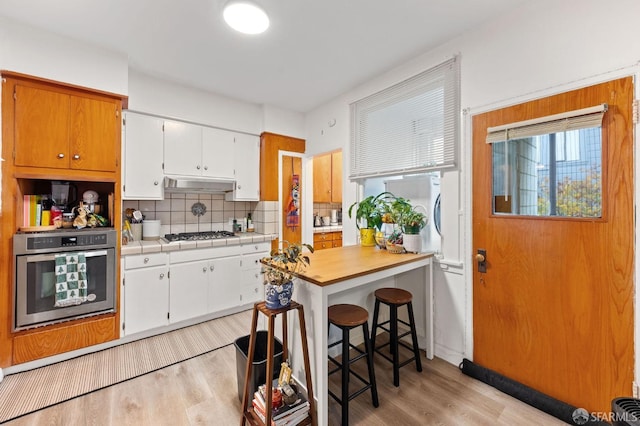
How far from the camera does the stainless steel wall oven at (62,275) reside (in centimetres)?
210

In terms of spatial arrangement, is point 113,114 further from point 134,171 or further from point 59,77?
point 134,171

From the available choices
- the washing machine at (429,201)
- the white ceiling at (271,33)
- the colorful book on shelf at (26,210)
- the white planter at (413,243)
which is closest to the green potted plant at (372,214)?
the washing machine at (429,201)

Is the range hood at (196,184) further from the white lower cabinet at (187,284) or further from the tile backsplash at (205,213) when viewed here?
the white lower cabinet at (187,284)

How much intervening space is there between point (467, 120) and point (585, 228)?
3.46ft

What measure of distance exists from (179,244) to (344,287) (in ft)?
6.61

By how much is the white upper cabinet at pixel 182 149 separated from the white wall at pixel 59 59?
635 millimetres

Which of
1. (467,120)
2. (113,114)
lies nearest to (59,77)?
(113,114)

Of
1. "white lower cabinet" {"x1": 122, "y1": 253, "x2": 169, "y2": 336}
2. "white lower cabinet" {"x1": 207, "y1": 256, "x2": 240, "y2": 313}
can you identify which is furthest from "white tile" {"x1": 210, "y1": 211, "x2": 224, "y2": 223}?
"white lower cabinet" {"x1": 122, "y1": 253, "x2": 169, "y2": 336}

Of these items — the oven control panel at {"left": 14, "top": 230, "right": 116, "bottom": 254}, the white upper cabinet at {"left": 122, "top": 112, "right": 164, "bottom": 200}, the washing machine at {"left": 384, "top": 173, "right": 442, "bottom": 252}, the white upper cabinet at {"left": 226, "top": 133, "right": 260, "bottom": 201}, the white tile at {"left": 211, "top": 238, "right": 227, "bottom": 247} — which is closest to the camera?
the oven control panel at {"left": 14, "top": 230, "right": 116, "bottom": 254}

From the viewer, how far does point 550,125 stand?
170 cm

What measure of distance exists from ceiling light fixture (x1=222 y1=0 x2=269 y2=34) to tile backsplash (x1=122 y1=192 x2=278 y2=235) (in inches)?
82.3

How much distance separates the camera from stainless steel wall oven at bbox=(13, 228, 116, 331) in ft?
6.88

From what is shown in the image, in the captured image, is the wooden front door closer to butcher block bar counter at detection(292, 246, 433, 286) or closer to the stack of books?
butcher block bar counter at detection(292, 246, 433, 286)

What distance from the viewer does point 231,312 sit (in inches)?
128
